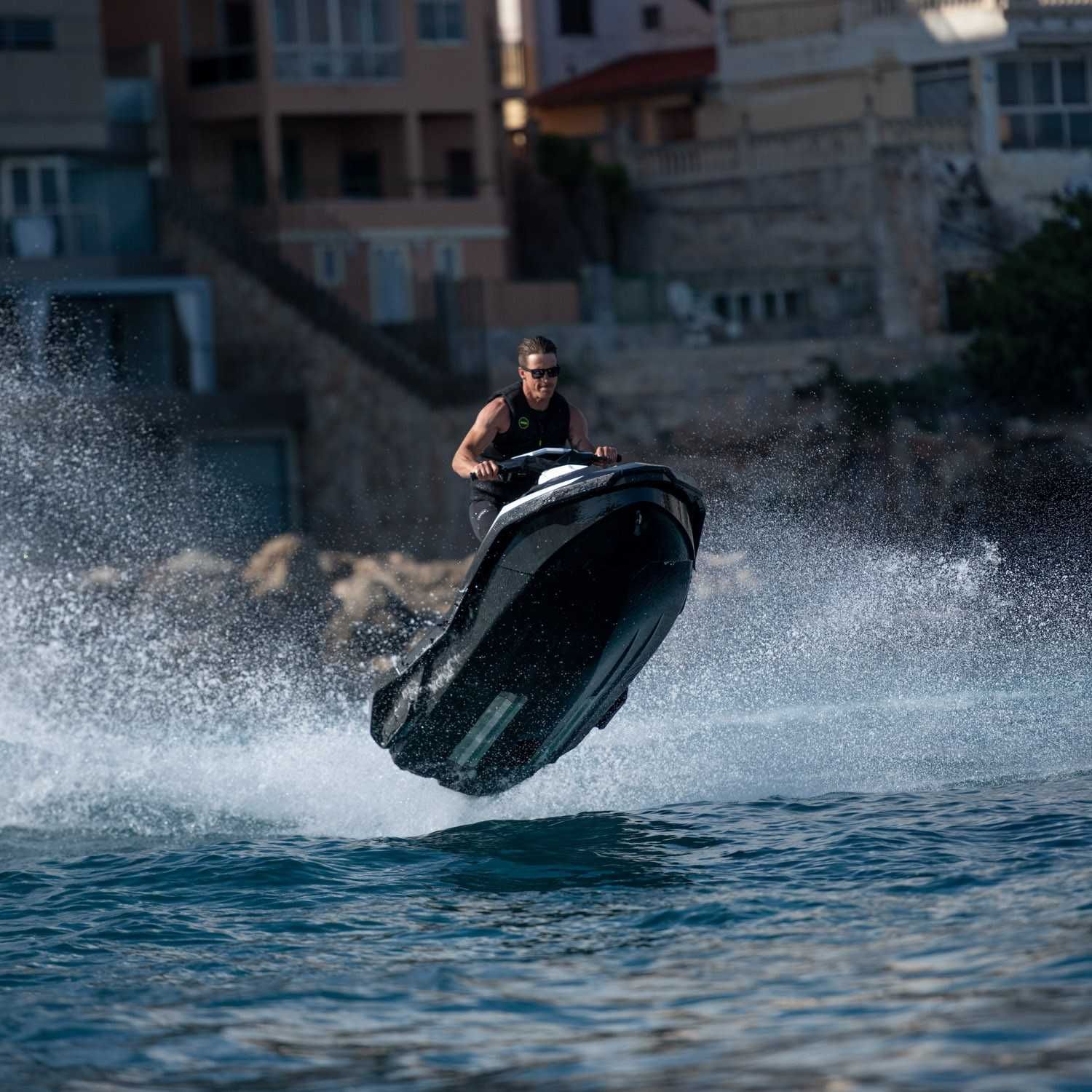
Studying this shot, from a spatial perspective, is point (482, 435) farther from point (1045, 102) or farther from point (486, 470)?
point (1045, 102)

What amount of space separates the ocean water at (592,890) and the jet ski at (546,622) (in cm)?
52

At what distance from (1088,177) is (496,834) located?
2760cm

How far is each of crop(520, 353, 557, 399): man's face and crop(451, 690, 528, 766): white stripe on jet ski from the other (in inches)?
59.7

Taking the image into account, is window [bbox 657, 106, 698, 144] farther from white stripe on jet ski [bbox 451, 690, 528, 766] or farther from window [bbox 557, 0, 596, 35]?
white stripe on jet ski [bbox 451, 690, 528, 766]

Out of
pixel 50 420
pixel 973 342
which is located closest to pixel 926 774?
pixel 50 420

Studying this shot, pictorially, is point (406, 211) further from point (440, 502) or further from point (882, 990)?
point (882, 990)

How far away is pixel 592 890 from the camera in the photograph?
896 cm

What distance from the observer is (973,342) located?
28.3 meters

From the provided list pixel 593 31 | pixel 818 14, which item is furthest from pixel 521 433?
pixel 593 31

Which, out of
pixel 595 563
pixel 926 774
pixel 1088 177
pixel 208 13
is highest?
pixel 208 13

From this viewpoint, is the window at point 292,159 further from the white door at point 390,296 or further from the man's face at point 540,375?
Result: the man's face at point 540,375

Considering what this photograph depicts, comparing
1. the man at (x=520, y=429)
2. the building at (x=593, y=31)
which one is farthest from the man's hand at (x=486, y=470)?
the building at (x=593, y=31)

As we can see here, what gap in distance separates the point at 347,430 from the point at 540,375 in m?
18.1

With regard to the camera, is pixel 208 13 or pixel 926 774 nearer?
pixel 926 774
